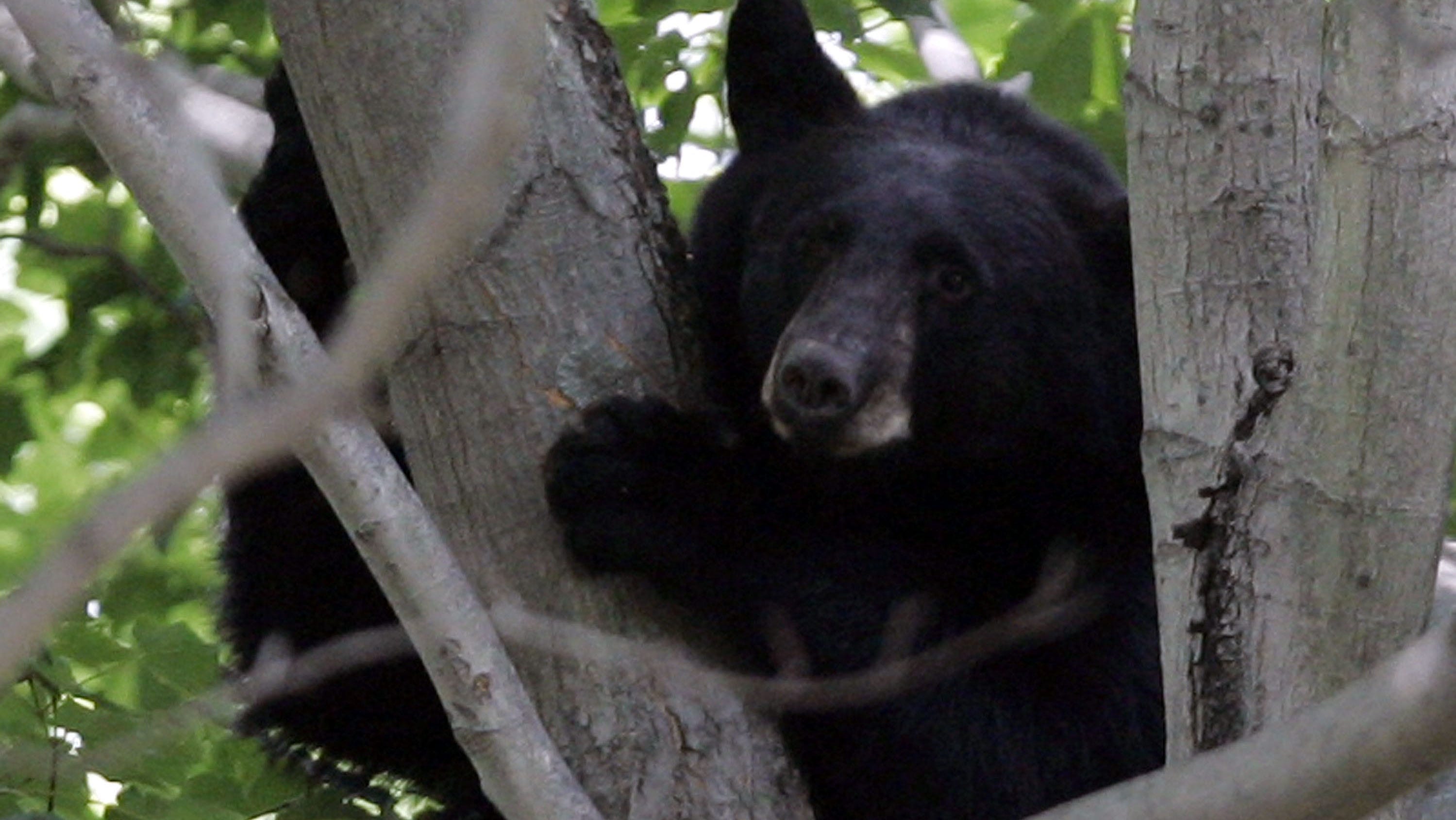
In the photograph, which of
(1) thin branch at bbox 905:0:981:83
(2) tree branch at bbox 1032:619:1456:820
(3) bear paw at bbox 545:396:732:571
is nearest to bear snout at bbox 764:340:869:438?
(3) bear paw at bbox 545:396:732:571

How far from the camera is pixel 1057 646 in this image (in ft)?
14.8

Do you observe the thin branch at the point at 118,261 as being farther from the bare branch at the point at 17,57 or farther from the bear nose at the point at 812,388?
the bear nose at the point at 812,388

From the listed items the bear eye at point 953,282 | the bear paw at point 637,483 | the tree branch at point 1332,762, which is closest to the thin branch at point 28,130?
the bear paw at point 637,483

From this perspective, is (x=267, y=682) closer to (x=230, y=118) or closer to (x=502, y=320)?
(x=502, y=320)

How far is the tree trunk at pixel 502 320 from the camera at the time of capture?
11.7 ft

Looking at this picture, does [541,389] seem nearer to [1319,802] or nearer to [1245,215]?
Answer: [1245,215]

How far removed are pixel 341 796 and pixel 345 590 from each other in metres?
0.55

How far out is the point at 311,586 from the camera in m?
4.68

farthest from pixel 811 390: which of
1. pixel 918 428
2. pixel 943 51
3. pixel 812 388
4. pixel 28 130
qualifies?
pixel 943 51

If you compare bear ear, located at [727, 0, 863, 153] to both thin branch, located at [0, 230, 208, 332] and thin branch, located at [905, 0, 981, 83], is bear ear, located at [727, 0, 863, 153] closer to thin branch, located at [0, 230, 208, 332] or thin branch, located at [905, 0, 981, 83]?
thin branch, located at [905, 0, 981, 83]

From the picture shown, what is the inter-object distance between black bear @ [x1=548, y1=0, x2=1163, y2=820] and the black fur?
0.80m

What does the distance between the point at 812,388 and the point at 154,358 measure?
7.80 ft

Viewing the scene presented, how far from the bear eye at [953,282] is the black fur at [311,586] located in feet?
3.80

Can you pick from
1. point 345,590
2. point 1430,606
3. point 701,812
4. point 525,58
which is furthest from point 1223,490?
point 345,590
